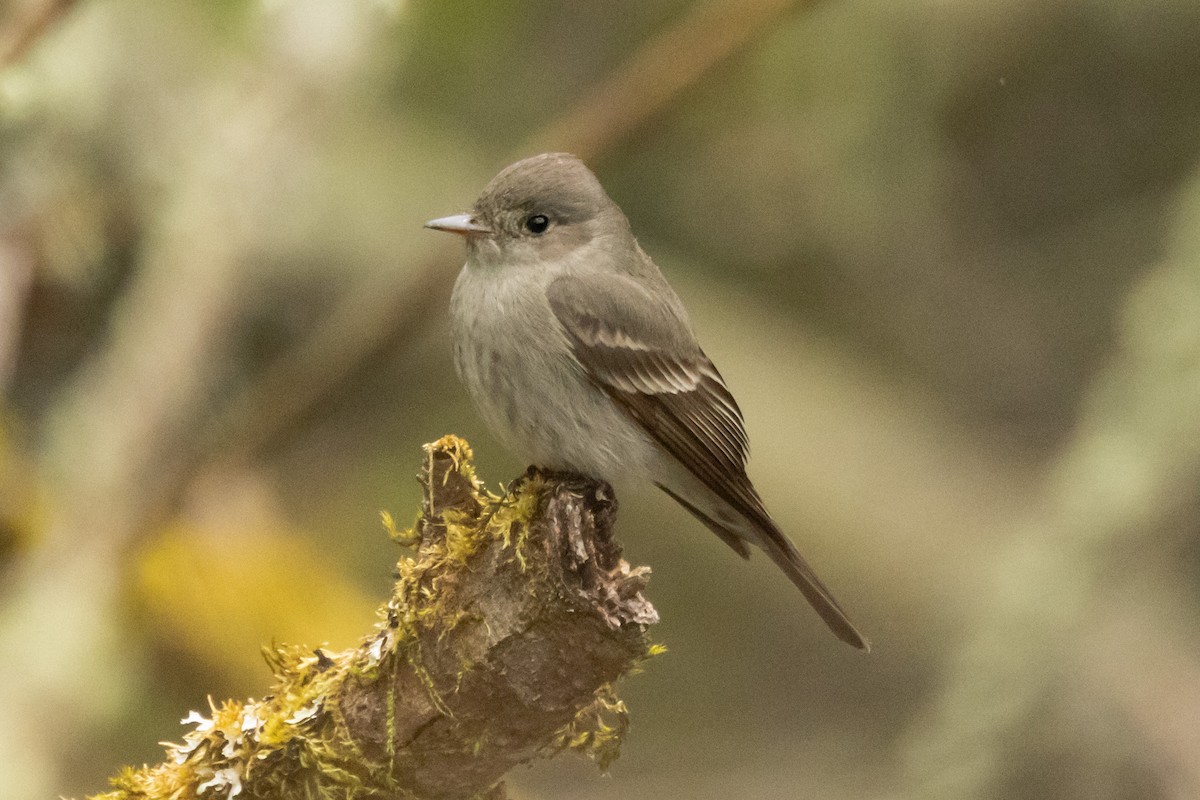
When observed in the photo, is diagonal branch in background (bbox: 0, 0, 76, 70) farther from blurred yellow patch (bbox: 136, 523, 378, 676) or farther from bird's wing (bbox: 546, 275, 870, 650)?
blurred yellow patch (bbox: 136, 523, 378, 676)

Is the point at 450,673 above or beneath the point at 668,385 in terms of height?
beneath

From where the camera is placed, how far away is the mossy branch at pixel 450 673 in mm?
2479

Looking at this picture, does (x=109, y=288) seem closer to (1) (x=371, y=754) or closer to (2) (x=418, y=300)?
(2) (x=418, y=300)

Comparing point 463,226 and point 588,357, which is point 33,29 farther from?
point 588,357

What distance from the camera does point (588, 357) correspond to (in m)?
3.50

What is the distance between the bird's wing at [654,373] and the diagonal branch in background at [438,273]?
41.6 inches

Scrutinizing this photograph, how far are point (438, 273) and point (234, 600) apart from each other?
4.62ft

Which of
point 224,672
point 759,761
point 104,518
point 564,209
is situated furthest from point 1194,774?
point 104,518

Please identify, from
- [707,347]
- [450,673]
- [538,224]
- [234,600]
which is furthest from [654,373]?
[707,347]

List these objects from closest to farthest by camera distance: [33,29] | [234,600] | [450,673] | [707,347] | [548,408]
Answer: [450,673] → [548,408] → [33,29] → [234,600] → [707,347]

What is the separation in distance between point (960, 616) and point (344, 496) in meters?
2.71

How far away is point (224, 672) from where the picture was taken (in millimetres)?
5180

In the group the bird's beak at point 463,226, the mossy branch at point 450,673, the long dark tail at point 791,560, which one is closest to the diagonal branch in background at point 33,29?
the bird's beak at point 463,226

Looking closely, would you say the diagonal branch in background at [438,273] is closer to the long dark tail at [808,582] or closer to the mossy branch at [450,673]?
the long dark tail at [808,582]
